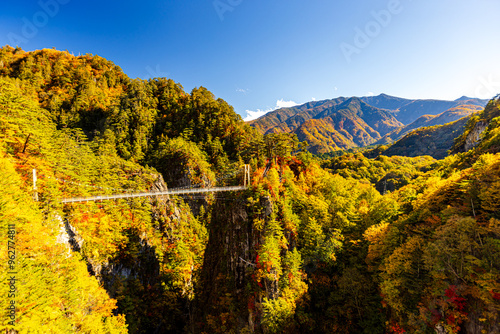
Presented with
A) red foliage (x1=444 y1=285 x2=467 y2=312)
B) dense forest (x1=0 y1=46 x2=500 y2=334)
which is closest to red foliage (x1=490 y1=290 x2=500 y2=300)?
dense forest (x1=0 y1=46 x2=500 y2=334)

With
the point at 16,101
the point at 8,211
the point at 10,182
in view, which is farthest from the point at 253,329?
the point at 16,101

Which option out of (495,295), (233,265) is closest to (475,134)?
(495,295)

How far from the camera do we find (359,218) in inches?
842

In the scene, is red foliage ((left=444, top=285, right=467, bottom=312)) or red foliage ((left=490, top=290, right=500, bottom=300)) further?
red foliage ((left=444, top=285, right=467, bottom=312))

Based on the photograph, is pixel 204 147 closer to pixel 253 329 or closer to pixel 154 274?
pixel 154 274

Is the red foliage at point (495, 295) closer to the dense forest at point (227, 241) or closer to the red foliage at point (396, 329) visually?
the dense forest at point (227, 241)

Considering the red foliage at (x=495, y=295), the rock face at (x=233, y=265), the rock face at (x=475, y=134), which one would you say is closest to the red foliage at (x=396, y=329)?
the red foliage at (x=495, y=295)

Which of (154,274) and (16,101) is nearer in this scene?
(16,101)

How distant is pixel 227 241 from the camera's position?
86.9 feet

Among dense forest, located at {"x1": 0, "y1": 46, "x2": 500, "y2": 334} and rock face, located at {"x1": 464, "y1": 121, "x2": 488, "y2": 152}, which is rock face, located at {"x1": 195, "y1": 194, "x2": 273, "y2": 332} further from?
rock face, located at {"x1": 464, "y1": 121, "x2": 488, "y2": 152}

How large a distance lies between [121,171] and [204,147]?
19473 millimetres

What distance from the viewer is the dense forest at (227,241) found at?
10.1 metres

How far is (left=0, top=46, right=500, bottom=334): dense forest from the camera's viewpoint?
10.1 meters

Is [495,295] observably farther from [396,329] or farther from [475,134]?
[475,134]
